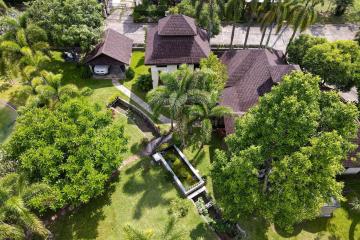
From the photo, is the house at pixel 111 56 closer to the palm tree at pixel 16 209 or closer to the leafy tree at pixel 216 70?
the leafy tree at pixel 216 70

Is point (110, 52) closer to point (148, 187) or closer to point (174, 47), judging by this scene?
point (174, 47)

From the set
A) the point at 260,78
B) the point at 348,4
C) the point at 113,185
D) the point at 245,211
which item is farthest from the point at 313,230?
the point at 348,4

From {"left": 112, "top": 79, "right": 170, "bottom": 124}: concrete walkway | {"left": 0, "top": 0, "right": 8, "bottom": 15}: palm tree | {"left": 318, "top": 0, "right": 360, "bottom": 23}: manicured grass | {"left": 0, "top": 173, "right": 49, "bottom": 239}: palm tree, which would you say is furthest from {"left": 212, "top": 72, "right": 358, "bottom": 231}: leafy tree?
{"left": 318, "top": 0, "right": 360, "bottom": 23}: manicured grass

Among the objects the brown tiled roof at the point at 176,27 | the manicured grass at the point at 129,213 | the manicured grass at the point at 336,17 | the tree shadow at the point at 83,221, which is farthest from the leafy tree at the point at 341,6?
the tree shadow at the point at 83,221

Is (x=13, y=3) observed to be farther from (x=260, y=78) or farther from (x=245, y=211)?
(x=245, y=211)

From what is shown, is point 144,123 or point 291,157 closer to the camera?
point 291,157

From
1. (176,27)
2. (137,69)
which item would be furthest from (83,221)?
(176,27)
